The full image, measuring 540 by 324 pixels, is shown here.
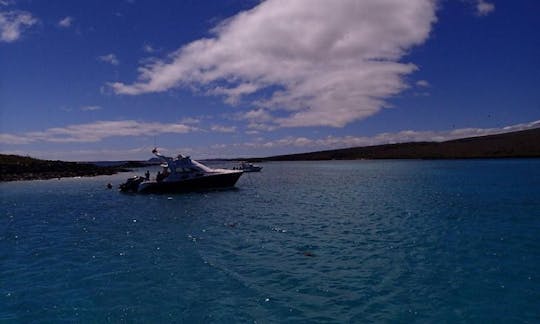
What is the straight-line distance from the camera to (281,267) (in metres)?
16.9

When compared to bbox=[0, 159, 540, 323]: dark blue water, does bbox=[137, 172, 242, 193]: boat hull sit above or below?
above

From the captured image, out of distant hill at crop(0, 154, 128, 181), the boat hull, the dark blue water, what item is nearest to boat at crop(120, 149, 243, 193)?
the boat hull

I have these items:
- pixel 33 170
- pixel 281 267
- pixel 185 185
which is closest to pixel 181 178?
pixel 185 185

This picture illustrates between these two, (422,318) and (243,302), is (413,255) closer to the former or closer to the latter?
(422,318)

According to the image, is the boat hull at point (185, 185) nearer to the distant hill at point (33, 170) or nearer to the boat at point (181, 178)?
the boat at point (181, 178)

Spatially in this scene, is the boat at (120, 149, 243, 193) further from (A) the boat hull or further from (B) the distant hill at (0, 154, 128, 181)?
(B) the distant hill at (0, 154, 128, 181)

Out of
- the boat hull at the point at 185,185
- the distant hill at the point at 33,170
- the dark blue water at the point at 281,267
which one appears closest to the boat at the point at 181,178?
the boat hull at the point at 185,185

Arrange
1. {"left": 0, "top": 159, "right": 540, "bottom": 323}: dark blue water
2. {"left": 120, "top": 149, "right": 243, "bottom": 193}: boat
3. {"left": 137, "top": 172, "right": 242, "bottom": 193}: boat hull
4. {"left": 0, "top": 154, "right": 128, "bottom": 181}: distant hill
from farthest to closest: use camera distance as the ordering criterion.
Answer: {"left": 0, "top": 154, "right": 128, "bottom": 181}: distant hill < {"left": 120, "top": 149, "right": 243, "bottom": 193}: boat < {"left": 137, "top": 172, "right": 242, "bottom": 193}: boat hull < {"left": 0, "top": 159, "right": 540, "bottom": 323}: dark blue water

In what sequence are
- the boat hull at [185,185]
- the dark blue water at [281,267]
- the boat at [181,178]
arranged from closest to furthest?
the dark blue water at [281,267] → the boat hull at [185,185] → the boat at [181,178]

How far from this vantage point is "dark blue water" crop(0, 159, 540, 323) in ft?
41.0

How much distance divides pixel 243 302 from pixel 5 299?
29.2 ft

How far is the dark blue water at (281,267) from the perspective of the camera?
1250 centimetres

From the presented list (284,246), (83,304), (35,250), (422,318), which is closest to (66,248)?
(35,250)

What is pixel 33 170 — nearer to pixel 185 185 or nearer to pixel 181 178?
pixel 181 178
